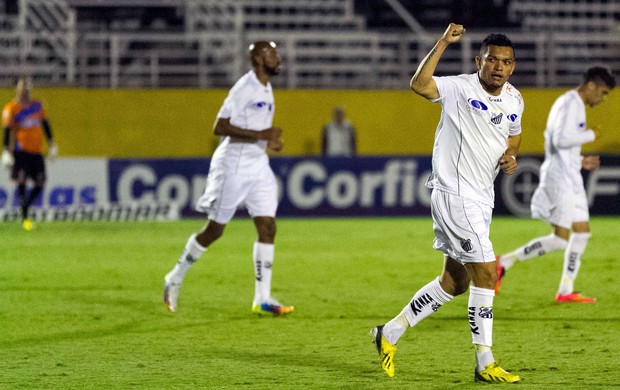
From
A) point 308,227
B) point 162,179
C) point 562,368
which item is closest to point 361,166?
point 308,227

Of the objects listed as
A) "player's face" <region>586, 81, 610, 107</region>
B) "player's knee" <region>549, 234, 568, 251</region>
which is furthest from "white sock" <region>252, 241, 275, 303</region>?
"player's face" <region>586, 81, 610, 107</region>

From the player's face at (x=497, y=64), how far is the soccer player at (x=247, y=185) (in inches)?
132

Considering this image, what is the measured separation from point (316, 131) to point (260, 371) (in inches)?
677

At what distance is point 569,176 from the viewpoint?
10.8 m

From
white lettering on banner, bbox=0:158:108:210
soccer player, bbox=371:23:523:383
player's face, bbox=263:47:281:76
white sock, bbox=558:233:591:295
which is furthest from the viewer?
white lettering on banner, bbox=0:158:108:210

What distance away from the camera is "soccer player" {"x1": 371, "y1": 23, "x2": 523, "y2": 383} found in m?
7.03

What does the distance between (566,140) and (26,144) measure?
1118cm

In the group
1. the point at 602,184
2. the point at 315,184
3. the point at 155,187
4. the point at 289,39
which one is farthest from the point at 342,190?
the point at 602,184

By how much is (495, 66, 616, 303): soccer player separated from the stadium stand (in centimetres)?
1290

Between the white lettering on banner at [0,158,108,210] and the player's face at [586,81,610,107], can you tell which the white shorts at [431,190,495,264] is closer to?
the player's face at [586,81,610,107]

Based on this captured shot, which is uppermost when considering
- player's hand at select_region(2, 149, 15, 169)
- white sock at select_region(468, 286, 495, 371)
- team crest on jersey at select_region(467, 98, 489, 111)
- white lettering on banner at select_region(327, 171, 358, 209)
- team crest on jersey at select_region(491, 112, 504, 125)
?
team crest on jersey at select_region(467, 98, 489, 111)

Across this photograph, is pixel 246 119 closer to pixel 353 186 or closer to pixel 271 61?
pixel 271 61

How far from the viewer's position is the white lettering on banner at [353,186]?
854 inches

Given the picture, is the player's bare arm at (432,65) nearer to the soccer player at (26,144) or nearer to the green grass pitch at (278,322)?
the green grass pitch at (278,322)
